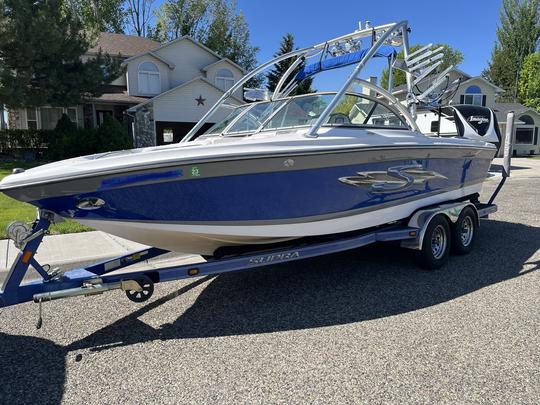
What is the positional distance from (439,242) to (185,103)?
65.2ft

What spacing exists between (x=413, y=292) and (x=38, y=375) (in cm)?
344

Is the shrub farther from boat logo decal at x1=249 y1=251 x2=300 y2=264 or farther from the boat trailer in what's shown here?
boat logo decal at x1=249 y1=251 x2=300 y2=264

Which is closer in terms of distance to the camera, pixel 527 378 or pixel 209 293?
pixel 527 378

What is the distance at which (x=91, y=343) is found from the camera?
3631 mm

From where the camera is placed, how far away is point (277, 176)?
4.16m

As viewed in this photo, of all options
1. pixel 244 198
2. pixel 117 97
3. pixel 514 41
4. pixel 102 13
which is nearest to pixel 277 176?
pixel 244 198

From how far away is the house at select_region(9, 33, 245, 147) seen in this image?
2297 cm

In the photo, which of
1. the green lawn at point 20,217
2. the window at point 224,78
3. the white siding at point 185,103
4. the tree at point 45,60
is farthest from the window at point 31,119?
the green lawn at point 20,217

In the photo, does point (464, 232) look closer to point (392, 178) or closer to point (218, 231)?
point (392, 178)

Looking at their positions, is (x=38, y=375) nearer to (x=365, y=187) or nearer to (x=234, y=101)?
(x=365, y=187)

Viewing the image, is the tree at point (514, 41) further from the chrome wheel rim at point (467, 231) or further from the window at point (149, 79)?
the chrome wheel rim at point (467, 231)

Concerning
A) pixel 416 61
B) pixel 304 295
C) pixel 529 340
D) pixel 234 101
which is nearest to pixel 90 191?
pixel 304 295

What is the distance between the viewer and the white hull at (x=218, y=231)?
384 cm

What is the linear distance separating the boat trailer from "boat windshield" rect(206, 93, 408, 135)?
1242 millimetres
